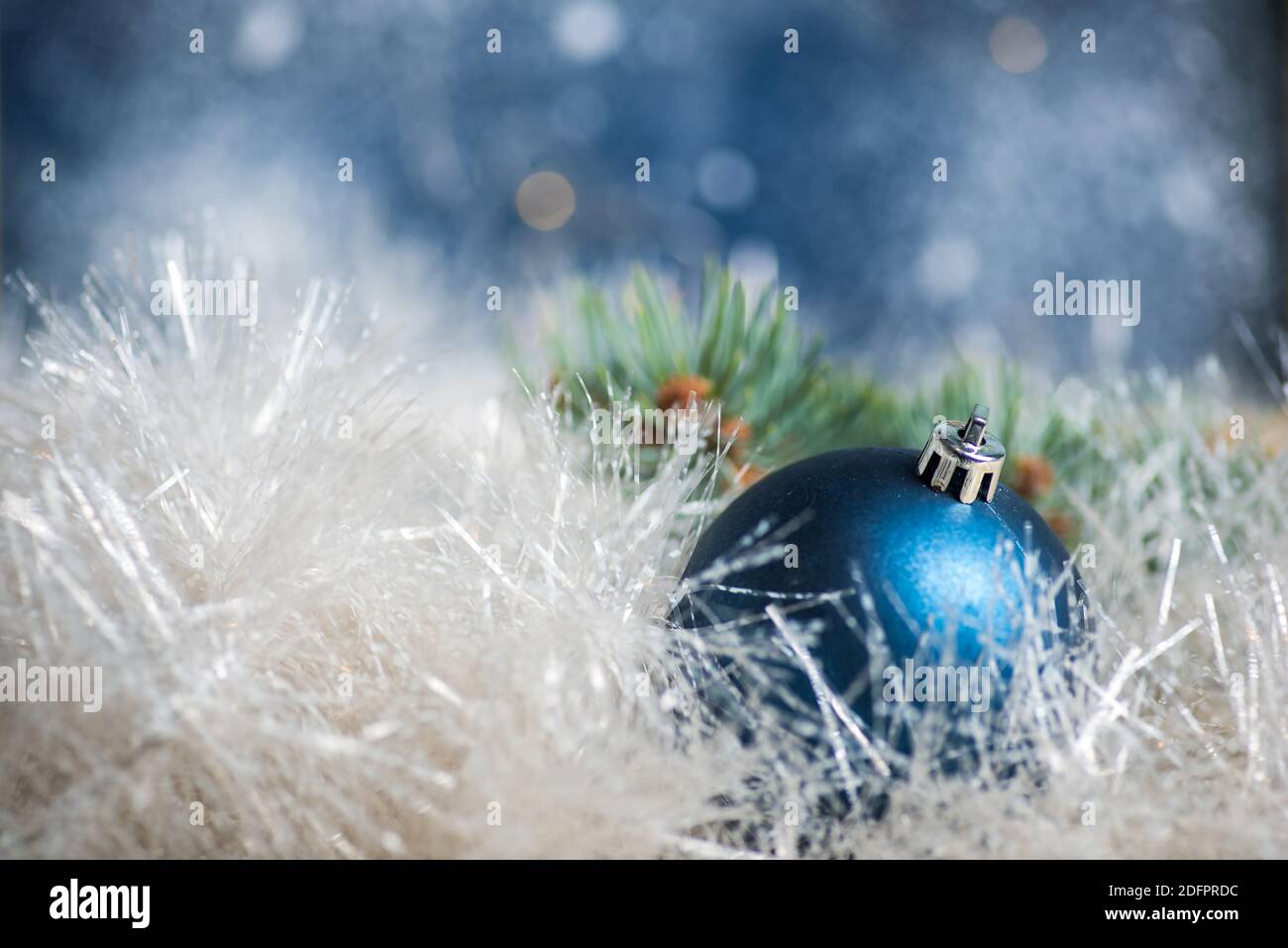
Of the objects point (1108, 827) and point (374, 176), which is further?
point (374, 176)

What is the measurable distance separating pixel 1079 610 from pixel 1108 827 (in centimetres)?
9

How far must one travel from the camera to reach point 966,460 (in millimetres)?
457

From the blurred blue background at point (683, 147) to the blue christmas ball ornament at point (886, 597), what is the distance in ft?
1.90

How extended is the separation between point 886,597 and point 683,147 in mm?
709

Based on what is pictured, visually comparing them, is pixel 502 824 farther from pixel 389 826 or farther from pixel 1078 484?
pixel 1078 484

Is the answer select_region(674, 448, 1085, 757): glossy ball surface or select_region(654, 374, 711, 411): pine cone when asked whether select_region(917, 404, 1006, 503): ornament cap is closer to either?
select_region(674, 448, 1085, 757): glossy ball surface

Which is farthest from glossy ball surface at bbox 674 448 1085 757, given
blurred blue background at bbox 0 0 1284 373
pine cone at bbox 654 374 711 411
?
blurred blue background at bbox 0 0 1284 373

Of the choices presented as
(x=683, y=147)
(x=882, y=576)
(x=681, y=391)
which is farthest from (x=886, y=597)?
(x=683, y=147)

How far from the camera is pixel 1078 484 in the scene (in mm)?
701

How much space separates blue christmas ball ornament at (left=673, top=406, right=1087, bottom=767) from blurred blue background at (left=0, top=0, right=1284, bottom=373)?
0.58m

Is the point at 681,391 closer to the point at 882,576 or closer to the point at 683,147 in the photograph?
the point at 882,576

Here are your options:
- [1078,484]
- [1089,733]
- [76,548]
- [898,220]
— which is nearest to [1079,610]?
[1089,733]

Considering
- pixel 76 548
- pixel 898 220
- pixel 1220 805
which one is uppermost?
pixel 898 220

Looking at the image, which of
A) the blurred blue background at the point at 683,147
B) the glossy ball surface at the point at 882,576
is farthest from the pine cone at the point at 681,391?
the blurred blue background at the point at 683,147
